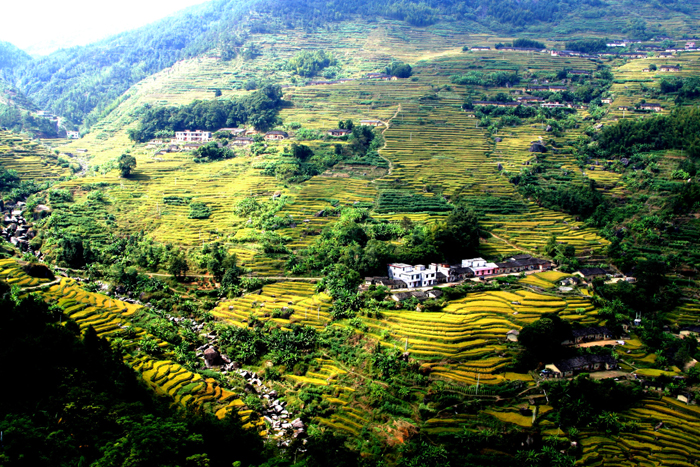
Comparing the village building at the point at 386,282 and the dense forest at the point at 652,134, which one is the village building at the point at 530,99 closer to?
the dense forest at the point at 652,134

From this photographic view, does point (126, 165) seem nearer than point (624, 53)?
Yes

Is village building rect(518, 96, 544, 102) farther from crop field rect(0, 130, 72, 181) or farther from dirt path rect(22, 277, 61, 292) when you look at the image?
dirt path rect(22, 277, 61, 292)

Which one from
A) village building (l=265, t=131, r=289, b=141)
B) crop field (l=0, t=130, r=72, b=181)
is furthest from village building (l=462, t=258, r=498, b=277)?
crop field (l=0, t=130, r=72, b=181)

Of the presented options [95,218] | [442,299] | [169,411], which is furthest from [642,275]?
[95,218]

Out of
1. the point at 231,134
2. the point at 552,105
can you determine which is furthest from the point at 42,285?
the point at 552,105

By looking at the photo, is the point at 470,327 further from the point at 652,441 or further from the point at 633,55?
the point at 633,55

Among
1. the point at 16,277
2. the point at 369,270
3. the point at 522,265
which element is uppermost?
the point at 16,277

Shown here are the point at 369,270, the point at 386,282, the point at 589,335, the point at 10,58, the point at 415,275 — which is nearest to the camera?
the point at 589,335

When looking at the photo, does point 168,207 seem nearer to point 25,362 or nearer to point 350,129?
point 350,129
